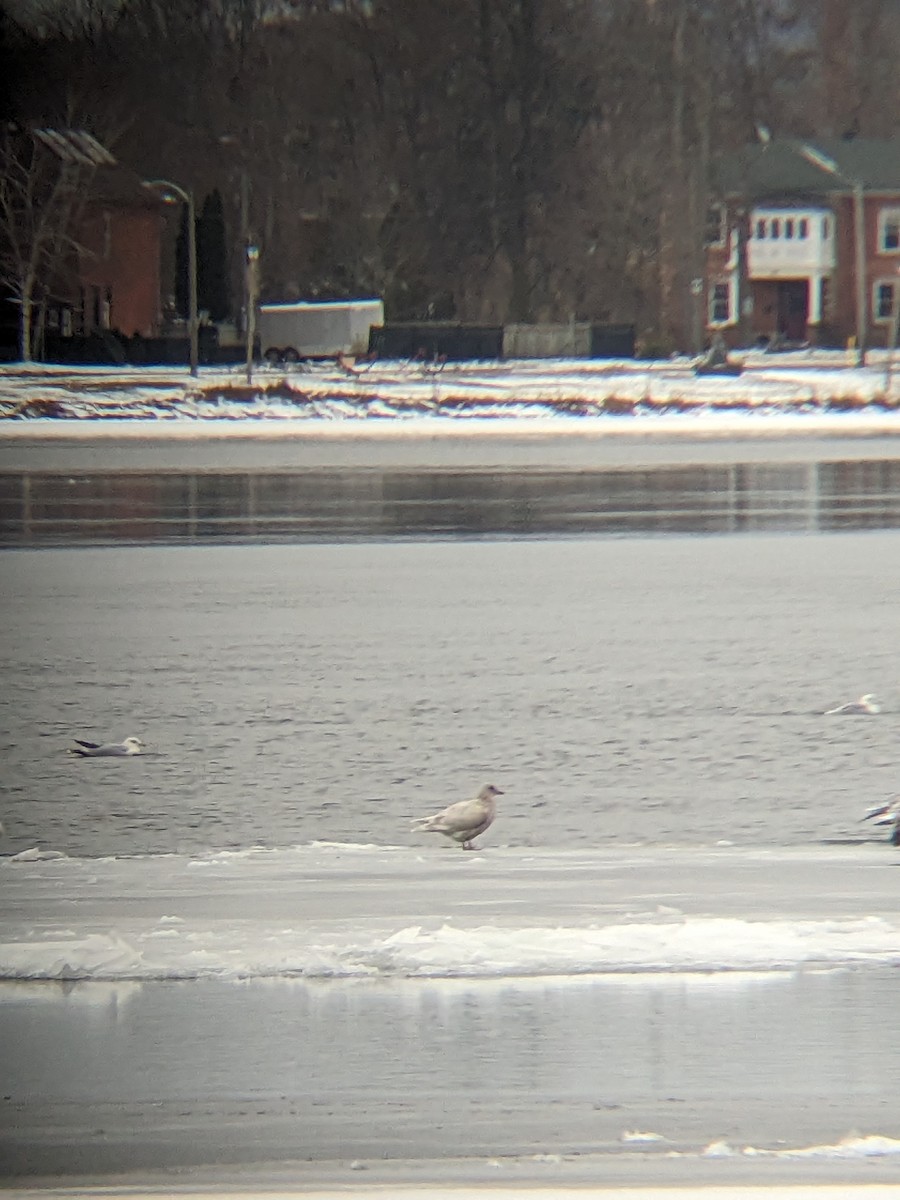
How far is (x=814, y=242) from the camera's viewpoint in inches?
2304

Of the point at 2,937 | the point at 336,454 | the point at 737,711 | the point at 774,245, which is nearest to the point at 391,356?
the point at 336,454

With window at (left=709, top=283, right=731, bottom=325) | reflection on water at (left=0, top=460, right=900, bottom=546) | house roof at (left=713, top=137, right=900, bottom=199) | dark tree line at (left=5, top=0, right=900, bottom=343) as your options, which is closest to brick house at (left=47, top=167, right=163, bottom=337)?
dark tree line at (left=5, top=0, right=900, bottom=343)

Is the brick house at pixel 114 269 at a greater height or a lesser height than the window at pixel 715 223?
lesser

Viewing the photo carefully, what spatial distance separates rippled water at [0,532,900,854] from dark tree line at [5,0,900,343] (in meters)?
8.91

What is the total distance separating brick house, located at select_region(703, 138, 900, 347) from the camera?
184ft

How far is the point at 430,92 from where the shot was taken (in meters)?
35.5

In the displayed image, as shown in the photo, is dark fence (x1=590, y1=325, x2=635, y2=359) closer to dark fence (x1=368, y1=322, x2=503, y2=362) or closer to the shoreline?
dark fence (x1=368, y1=322, x2=503, y2=362)

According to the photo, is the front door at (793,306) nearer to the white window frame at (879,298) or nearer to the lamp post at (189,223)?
the white window frame at (879,298)

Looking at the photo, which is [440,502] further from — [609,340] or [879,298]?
[879,298]

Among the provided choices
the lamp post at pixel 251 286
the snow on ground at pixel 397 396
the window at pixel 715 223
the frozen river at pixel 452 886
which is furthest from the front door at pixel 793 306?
the frozen river at pixel 452 886

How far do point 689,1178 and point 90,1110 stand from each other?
1206 millimetres

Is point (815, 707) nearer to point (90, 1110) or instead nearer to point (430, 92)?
point (90, 1110)

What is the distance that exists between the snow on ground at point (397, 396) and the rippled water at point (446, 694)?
15885mm

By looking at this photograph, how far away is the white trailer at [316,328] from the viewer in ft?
111
